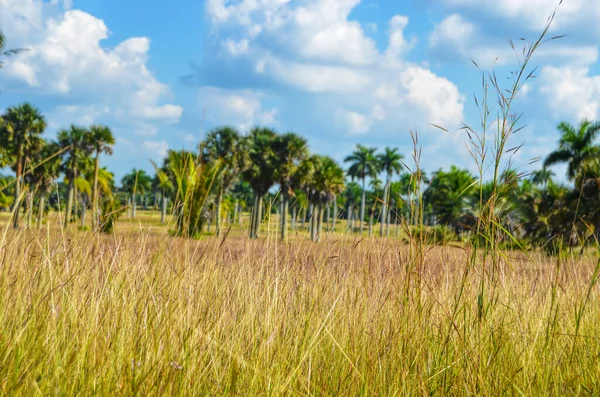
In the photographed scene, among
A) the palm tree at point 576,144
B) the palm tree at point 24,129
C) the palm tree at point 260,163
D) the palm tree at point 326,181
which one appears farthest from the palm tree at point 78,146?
the palm tree at point 576,144

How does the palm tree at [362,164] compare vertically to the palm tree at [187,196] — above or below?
above

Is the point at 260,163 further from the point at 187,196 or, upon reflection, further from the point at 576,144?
the point at 187,196

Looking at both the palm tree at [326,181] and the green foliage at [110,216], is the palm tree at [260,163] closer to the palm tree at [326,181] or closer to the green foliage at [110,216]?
the palm tree at [326,181]

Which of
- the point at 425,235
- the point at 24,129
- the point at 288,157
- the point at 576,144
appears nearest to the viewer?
the point at 425,235

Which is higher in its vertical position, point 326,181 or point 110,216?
point 326,181

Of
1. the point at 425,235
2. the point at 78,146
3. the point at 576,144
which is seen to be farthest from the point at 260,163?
the point at 425,235

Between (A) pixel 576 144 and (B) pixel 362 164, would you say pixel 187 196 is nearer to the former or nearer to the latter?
(A) pixel 576 144

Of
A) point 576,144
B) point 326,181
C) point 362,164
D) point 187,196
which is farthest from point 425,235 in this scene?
point 362,164

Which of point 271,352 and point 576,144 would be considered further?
point 576,144

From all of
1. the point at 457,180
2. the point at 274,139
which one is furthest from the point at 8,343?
the point at 457,180

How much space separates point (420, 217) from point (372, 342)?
0.80 metres

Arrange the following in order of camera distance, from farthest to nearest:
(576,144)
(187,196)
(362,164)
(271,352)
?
(362,164), (576,144), (187,196), (271,352)

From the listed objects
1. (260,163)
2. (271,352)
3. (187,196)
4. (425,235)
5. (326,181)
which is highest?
(260,163)

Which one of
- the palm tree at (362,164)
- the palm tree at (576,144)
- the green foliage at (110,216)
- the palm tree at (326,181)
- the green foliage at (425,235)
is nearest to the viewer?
the green foliage at (425,235)
